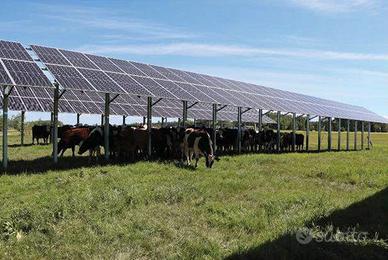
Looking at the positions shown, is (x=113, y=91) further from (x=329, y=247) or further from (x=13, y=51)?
(x=329, y=247)

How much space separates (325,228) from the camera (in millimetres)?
8602

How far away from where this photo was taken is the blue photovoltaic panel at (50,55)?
62.1 feet

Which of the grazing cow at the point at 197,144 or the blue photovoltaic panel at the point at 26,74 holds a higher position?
the blue photovoltaic panel at the point at 26,74

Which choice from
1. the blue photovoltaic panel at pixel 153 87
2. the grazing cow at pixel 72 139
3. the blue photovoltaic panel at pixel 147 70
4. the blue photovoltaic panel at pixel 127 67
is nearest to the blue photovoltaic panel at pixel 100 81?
the blue photovoltaic panel at pixel 153 87

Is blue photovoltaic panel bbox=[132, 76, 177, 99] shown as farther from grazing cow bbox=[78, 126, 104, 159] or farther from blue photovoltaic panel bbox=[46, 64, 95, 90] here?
blue photovoltaic panel bbox=[46, 64, 95, 90]

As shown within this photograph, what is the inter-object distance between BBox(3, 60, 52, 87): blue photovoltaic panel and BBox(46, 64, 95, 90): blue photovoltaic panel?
1.78 feet

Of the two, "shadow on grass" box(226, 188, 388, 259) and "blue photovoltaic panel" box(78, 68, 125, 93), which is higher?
"blue photovoltaic panel" box(78, 68, 125, 93)

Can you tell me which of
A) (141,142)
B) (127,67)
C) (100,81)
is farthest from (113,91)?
(127,67)

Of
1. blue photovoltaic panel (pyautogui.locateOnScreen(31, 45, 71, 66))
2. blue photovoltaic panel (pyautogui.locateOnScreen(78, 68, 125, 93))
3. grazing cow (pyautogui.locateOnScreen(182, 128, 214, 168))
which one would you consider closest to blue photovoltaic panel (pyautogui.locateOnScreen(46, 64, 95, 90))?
blue photovoltaic panel (pyautogui.locateOnScreen(78, 68, 125, 93))

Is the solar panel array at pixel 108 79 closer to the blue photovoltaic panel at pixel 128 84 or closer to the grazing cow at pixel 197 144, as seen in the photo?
the blue photovoltaic panel at pixel 128 84

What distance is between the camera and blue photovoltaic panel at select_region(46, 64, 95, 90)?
54.0ft

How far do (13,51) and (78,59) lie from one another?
3321mm

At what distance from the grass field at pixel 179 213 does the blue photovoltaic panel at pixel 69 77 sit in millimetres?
3053

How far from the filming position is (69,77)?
56.9ft
